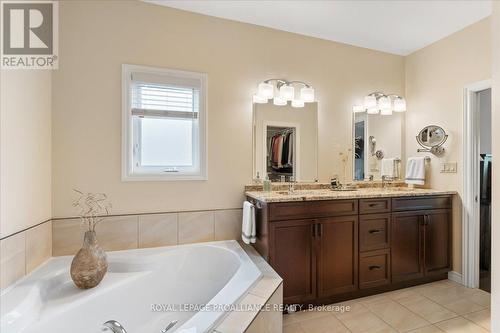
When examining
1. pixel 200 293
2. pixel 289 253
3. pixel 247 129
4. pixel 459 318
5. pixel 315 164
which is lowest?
pixel 459 318

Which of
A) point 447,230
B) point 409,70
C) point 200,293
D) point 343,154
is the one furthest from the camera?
point 409,70

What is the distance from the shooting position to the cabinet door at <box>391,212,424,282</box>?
245 centimetres

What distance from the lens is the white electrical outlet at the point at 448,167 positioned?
2.70m

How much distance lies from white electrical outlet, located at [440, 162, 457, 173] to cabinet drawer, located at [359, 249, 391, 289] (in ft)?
3.93

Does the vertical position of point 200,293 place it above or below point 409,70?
below

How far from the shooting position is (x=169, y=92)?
2.38m

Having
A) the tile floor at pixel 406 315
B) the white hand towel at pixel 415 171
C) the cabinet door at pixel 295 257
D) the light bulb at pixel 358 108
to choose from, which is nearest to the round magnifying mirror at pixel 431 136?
the white hand towel at pixel 415 171

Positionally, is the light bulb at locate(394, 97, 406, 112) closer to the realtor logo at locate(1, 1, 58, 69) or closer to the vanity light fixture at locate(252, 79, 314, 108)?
the vanity light fixture at locate(252, 79, 314, 108)

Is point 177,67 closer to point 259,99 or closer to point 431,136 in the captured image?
point 259,99

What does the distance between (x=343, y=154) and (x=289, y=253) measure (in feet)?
4.78

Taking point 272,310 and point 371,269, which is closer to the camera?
point 272,310

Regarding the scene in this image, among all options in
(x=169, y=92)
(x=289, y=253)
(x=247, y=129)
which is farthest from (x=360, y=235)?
(x=169, y=92)

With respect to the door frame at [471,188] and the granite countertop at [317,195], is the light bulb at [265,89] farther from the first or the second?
the door frame at [471,188]

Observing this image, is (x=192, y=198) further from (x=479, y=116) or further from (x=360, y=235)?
(x=479, y=116)
